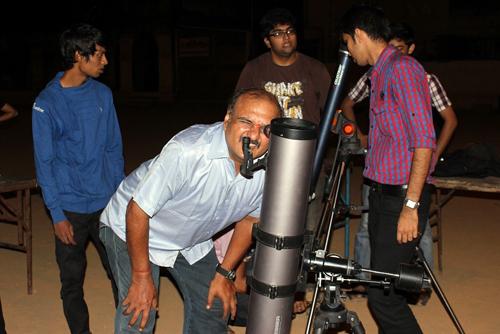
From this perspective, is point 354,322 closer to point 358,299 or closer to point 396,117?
point 396,117

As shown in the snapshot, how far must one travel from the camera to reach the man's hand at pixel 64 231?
3994mm

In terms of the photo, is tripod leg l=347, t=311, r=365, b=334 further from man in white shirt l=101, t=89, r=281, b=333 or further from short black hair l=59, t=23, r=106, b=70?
short black hair l=59, t=23, r=106, b=70

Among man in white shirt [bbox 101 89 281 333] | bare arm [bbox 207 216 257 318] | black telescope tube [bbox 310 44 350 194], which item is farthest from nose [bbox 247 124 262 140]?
bare arm [bbox 207 216 257 318]

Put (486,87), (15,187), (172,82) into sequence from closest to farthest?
(15,187) → (486,87) → (172,82)

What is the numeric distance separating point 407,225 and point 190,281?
109 centimetres

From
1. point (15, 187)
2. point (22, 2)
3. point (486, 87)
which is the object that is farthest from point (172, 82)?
point (15, 187)

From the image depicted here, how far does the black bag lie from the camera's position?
5.29 m

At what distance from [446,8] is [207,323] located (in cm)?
3125

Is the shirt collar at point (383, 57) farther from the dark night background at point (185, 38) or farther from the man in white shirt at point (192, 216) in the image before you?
the dark night background at point (185, 38)

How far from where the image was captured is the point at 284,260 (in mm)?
1795

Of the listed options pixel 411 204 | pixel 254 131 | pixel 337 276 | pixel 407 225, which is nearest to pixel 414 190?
pixel 411 204

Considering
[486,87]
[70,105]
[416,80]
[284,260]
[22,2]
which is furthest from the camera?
[22,2]

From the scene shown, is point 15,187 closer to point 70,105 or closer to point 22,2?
point 70,105

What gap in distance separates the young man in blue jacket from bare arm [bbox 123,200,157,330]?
1.32 meters
